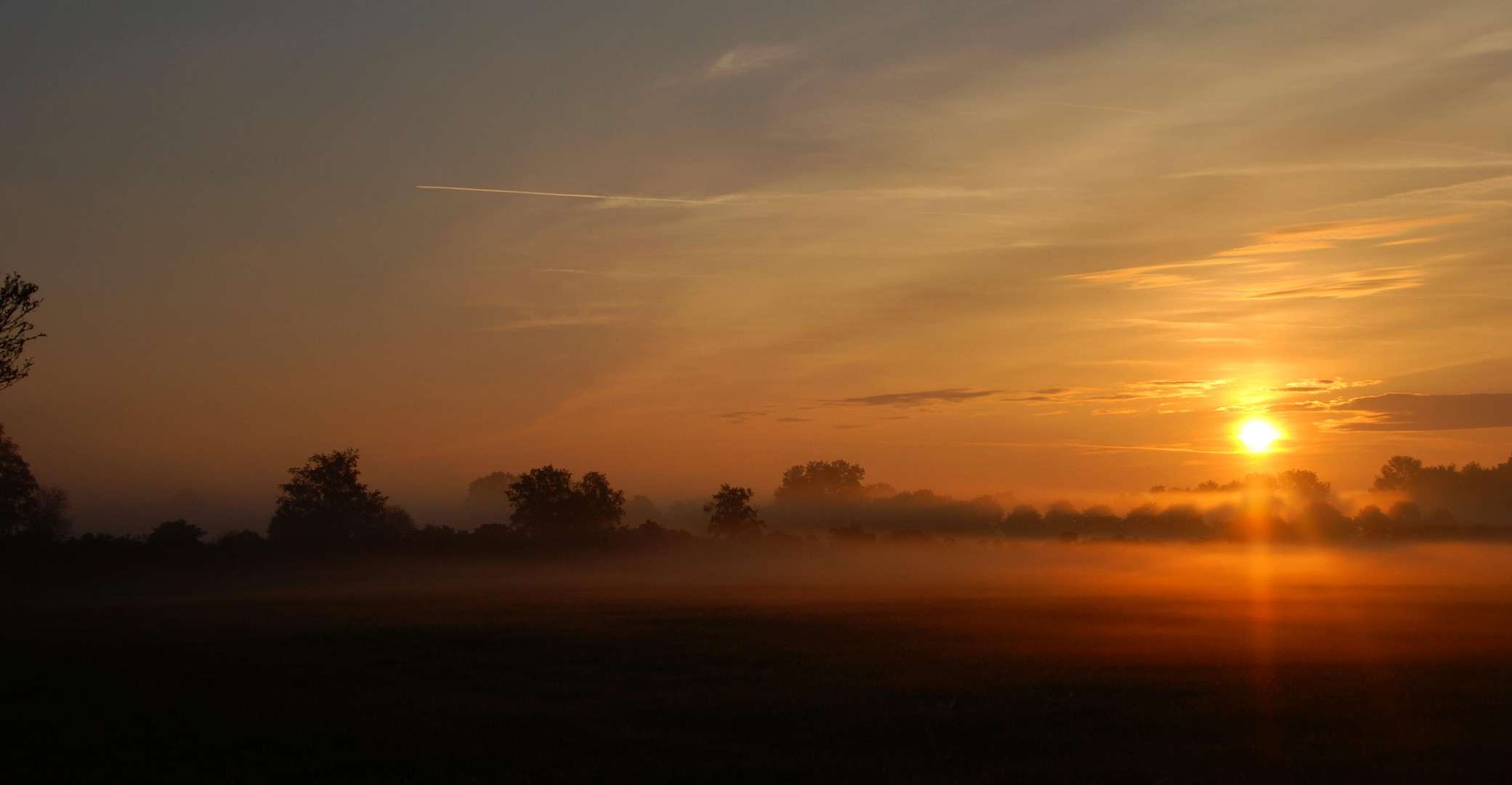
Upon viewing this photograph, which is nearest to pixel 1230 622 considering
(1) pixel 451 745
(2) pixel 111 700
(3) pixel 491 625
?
(3) pixel 491 625

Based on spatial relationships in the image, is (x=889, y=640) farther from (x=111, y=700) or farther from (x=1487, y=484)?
(x=1487, y=484)

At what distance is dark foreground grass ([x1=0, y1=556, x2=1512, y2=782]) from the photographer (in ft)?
54.0

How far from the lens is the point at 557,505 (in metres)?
123

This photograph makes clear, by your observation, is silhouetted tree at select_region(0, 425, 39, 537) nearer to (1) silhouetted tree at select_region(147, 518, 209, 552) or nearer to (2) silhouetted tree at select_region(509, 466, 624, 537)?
(1) silhouetted tree at select_region(147, 518, 209, 552)

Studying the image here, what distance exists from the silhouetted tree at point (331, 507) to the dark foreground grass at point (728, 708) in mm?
76355

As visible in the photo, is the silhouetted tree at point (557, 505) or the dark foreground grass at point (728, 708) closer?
the dark foreground grass at point (728, 708)

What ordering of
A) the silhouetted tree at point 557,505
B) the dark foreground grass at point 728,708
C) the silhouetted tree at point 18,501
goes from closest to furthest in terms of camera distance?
the dark foreground grass at point 728,708 < the silhouetted tree at point 18,501 < the silhouetted tree at point 557,505

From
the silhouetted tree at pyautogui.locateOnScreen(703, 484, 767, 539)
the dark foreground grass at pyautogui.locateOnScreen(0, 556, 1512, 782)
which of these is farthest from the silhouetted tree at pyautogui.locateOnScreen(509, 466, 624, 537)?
the dark foreground grass at pyautogui.locateOnScreen(0, 556, 1512, 782)

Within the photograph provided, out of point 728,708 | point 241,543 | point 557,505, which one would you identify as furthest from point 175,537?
point 728,708

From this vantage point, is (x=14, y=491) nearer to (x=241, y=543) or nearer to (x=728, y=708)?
(x=241, y=543)

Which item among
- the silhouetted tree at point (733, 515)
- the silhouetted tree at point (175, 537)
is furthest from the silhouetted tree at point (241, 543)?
the silhouetted tree at point (733, 515)

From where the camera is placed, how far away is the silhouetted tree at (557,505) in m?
122

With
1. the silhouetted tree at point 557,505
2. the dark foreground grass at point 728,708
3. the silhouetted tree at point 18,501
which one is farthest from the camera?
the silhouetted tree at point 557,505

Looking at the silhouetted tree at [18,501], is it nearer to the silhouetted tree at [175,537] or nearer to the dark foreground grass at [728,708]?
the silhouetted tree at [175,537]
